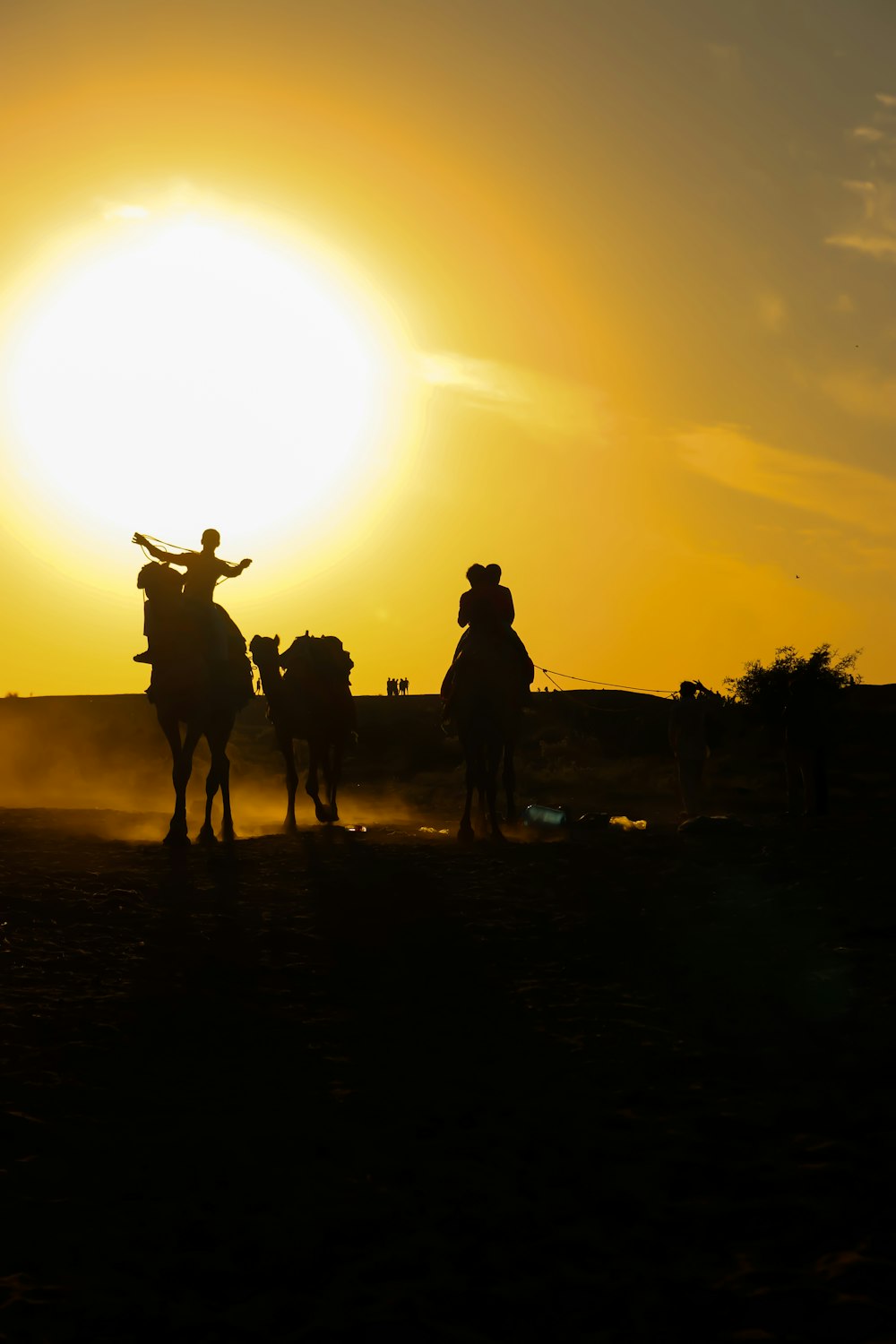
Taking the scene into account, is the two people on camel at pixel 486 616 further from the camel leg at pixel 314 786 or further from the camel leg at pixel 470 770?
the camel leg at pixel 314 786

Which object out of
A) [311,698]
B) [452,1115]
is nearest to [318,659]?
[311,698]

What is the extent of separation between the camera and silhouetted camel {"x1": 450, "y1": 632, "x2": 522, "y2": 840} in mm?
14367

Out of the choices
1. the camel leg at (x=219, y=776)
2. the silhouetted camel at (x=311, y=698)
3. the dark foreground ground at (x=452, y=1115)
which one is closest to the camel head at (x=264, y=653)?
the silhouetted camel at (x=311, y=698)

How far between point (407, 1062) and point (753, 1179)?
1.90 meters

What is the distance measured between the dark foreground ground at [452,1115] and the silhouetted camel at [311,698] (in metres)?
7.50

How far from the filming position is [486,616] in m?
14.6

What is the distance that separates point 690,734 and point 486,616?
4802mm

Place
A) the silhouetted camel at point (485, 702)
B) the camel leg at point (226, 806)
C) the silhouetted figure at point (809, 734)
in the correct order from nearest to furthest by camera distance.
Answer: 1. the camel leg at point (226, 806)
2. the silhouetted camel at point (485, 702)
3. the silhouetted figure at point (809, 734)

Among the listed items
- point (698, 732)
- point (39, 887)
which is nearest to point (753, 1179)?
point (39, 887)

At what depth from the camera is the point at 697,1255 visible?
410 centimetres

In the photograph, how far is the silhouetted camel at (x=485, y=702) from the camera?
47.1ft

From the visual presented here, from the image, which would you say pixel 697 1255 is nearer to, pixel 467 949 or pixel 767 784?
pixel 467 949

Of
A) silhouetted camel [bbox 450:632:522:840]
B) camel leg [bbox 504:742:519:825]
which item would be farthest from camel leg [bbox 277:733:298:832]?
silhouetted camel [bbox 450:632:522:840]

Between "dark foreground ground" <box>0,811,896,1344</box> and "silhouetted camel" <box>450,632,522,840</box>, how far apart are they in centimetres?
440
